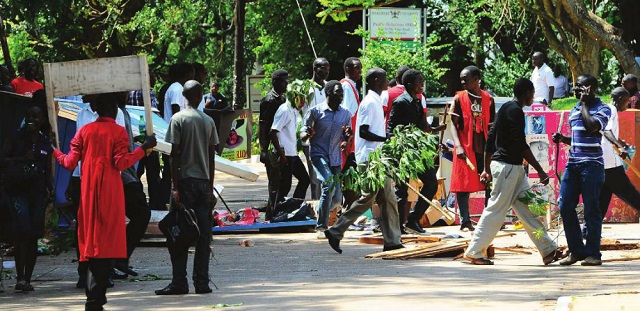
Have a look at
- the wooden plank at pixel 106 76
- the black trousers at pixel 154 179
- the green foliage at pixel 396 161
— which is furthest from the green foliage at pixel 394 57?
the wooden plank at pixel 106 76

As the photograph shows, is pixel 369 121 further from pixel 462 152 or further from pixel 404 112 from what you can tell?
pixel 462 152

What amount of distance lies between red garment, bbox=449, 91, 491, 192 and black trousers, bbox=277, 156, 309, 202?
180cm

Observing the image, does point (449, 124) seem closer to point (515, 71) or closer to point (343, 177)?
point (343, 177)

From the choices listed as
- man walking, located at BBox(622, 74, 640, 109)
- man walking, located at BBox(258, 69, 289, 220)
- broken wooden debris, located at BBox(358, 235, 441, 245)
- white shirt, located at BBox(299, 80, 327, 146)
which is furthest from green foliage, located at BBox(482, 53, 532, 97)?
broken wooden debris, located at BBox(358, 235, 441, 245)

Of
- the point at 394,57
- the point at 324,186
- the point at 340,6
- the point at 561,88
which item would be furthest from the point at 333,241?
the point at 340,6

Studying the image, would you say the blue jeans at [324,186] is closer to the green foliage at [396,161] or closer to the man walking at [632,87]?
the green foliage at [396,161]

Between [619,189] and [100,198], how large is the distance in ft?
20.0

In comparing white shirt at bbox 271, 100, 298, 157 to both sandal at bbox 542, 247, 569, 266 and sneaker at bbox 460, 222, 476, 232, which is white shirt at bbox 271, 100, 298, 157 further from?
sandal at bbox 542, 247, 569, 266

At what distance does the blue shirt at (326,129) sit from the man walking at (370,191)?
0.37 metres

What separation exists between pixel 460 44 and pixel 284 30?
4.53 m

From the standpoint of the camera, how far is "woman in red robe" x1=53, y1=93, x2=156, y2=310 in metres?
9.77

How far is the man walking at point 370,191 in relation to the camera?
1353 centimetres

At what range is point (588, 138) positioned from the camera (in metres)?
12.5

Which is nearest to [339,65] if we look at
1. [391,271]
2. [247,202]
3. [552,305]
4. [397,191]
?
[247,202]
